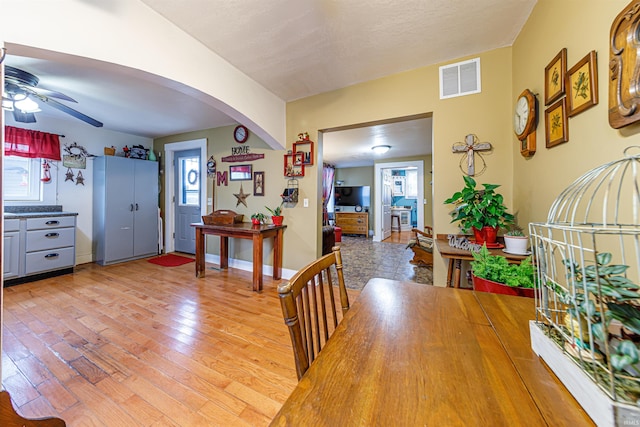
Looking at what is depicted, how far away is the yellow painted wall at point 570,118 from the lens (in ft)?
3.37

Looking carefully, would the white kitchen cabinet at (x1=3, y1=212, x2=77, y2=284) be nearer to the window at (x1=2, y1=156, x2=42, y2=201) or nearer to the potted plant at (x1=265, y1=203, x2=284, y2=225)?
the window at (x1=2, y1=156, x2=42, y2=201)

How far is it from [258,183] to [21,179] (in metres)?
3.45

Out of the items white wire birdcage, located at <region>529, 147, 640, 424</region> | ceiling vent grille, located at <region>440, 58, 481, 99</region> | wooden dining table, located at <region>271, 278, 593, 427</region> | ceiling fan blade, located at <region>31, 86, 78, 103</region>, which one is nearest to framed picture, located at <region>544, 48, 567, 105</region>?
ceiling vent grille, located at <region>440, 58, 481, 99</region>

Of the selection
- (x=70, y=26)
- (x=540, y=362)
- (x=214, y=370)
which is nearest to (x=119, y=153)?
(x=70, y=26)

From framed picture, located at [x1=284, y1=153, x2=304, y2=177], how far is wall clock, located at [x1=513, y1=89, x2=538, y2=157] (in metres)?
2.21

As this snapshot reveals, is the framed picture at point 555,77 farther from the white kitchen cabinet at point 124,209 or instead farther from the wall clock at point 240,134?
the white kitchen cabinet at point 124,209

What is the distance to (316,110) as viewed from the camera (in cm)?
304

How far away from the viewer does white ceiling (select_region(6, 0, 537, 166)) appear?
1.68 metres

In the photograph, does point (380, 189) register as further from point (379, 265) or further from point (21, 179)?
point (21, 179)

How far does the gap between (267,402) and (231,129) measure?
12.3 feet

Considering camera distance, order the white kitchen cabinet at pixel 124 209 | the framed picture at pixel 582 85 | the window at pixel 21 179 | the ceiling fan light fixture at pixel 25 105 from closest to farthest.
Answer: the framed picture at pixel 582 85 < the ceiling fan light fixture at pixel 25 105 < the window at pixel 21 179 < the white kitchen cabinet at pixel 124 209

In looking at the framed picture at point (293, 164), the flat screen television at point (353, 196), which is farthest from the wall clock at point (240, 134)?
the flat screen television at point (353, 196)

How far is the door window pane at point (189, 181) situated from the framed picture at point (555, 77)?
4.90 meters

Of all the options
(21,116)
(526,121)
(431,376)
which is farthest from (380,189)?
(21,116)
